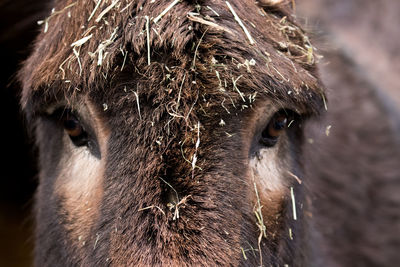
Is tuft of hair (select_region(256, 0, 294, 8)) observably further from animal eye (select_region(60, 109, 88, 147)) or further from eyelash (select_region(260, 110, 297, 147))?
animal eye (select_region(60, 109, 88, 147))

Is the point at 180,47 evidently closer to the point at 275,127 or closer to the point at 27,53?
the point at 275,127

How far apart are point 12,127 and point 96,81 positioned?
2.84 meters

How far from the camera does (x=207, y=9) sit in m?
2.17

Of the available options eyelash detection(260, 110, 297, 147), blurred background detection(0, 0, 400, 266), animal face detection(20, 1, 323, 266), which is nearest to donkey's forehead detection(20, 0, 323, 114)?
animal face detection(20, 1, 323, 266)

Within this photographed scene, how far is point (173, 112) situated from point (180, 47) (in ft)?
0.79

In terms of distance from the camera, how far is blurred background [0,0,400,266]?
408cm

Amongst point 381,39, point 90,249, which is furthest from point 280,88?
point 381,39

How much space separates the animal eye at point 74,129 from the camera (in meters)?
2.49

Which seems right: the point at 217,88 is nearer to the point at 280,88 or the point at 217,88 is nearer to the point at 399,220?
the point at 280,88

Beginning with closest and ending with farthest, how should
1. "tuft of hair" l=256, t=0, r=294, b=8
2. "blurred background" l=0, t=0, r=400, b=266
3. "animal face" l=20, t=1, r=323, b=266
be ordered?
"animal face" l=20, t=1, r=323, b=266 < "tuft of hair" l=256, t=0, r=294, b=8 < "blurred background" l=0, t=0, r=400, b=266

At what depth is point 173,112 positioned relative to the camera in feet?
6.82

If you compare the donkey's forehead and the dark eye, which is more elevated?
the donkey's forehead

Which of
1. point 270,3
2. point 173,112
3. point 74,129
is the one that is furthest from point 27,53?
point 173,112

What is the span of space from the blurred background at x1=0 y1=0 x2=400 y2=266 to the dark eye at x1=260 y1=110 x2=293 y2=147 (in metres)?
1.24
